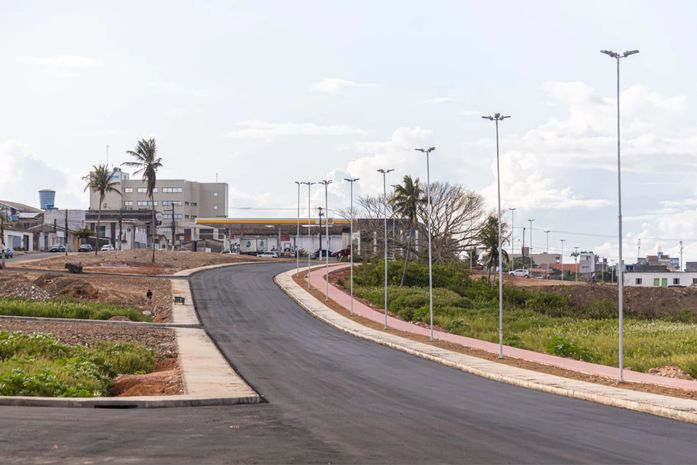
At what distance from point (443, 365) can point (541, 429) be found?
1702cm

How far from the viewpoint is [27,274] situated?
77812mm

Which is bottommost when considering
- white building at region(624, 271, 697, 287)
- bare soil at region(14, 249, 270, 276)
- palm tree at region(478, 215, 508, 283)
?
white building at region(624, 271, 697, 287)

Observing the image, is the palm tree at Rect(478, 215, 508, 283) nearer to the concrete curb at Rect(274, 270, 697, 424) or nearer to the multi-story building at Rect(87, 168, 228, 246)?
the concrete curb at Rect(274, 270, 697, 424)

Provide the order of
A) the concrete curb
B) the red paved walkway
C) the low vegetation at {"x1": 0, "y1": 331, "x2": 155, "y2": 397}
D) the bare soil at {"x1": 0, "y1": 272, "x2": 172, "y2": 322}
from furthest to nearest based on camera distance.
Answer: the bare soil at {"x1": 0, "y1": 272, "x2": 172, "y2": 322} < the red paved walkway < the low vegetation at {"x1": 0, "y1": 331, "x2": 155, "y2": 397} < the concrete curb

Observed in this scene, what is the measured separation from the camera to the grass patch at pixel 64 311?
54812mm

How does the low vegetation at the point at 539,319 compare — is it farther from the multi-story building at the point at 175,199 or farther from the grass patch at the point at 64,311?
the multi-story building at the point at 175,199

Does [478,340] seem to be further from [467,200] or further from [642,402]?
[467,200]

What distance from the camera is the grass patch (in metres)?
54.8

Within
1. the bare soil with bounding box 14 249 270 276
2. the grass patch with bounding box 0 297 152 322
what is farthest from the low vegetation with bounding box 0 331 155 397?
the bare soil with bounding box 14 249 270 276

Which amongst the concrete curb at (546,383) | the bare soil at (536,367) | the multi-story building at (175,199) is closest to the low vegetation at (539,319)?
the bare soil at (536,367)

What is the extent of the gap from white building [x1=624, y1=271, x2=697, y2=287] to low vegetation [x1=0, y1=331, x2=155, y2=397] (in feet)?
371

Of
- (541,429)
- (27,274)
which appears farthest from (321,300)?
(541,429)

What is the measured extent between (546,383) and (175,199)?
162056 millimetres

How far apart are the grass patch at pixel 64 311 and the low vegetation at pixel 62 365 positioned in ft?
→ 58.8
